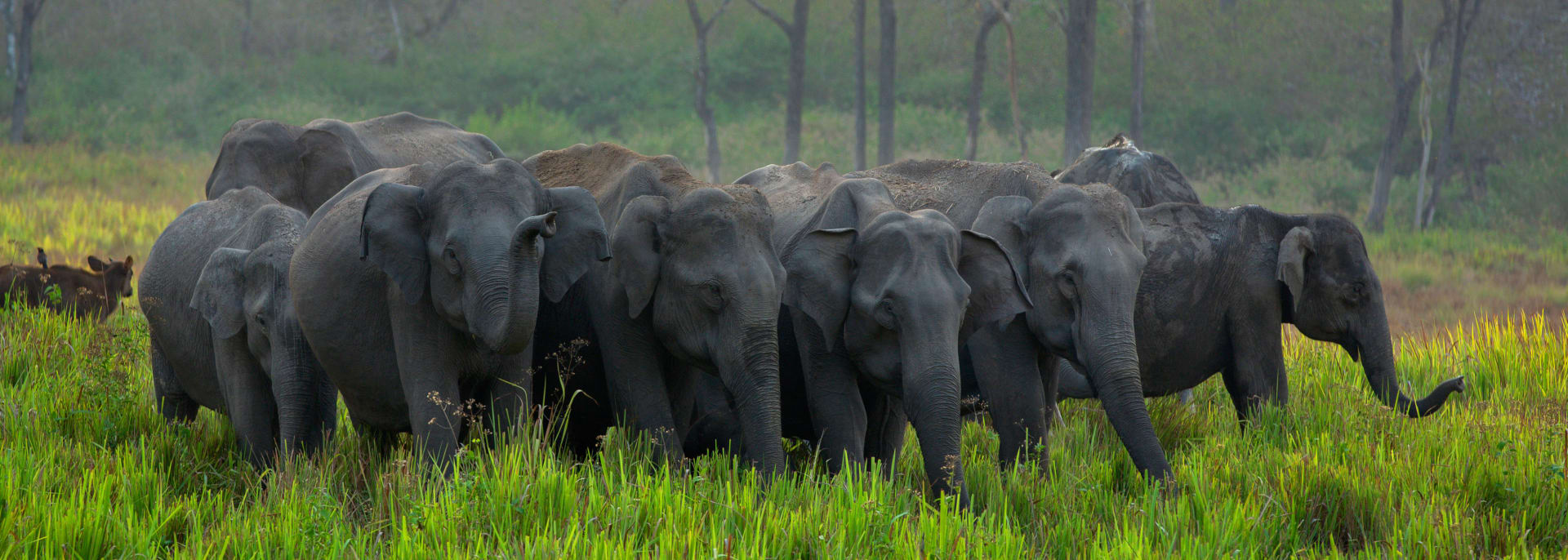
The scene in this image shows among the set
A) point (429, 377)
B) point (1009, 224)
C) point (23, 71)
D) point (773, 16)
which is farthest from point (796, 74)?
point (429, 377)

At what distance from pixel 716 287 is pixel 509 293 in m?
0.87

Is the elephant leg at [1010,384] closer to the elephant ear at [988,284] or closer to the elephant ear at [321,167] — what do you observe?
the elephant ear at [988,284]

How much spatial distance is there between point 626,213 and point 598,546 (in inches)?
73.2

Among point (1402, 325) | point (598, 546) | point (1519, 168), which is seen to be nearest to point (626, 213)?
point (598, 546)

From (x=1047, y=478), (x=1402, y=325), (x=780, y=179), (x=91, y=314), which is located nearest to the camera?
(x=1047, y=478)

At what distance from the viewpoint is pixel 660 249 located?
17.9ft

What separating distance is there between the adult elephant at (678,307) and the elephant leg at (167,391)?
2.28 m

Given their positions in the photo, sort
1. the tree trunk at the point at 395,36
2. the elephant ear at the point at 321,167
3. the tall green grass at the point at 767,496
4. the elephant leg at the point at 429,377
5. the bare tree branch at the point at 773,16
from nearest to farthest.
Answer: the tall green grass at the point at 767,496 → the elephant leg at the point at 429,377 → the elephant ear at the point at 321,167 → the bare tree branch at the point at 773,16 → the tree trunk at the point at 395,36

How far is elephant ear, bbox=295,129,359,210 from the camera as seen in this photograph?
9484 mm

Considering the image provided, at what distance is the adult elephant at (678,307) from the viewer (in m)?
5.20

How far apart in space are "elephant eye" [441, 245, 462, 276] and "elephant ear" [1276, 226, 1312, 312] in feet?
14.7

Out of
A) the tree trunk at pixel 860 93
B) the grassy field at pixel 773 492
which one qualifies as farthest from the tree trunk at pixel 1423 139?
the grassy field at pixel 773 492

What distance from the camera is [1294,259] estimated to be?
7.15m

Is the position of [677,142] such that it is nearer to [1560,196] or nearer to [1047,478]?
[1560,196]
